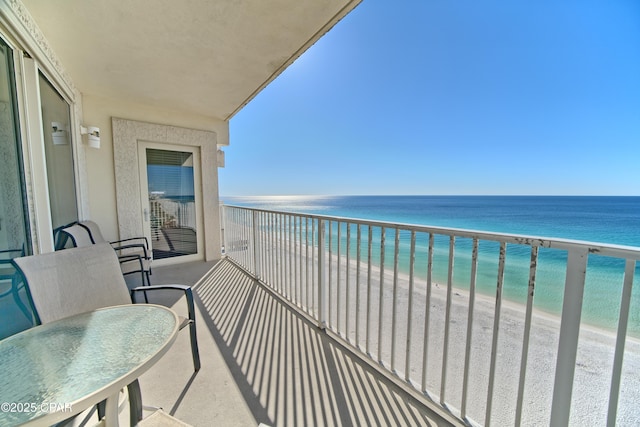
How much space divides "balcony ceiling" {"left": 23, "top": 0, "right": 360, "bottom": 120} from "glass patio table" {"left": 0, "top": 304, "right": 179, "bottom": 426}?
2.20 meters

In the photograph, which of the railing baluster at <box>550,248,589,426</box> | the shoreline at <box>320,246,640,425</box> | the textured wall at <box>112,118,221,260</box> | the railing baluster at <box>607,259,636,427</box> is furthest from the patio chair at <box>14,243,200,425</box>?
the textured wall at <box>112,118,221,260</box>

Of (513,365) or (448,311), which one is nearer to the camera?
(448,311)

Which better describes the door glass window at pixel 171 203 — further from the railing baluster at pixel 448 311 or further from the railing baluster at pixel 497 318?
the railing baluster at pixel 497 318

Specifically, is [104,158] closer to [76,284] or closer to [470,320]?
[76,284]

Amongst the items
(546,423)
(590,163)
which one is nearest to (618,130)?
(590,163)

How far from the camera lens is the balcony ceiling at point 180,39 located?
5.94ft

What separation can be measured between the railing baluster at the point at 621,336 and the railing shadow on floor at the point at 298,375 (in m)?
0.72

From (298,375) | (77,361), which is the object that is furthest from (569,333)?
(77,361)

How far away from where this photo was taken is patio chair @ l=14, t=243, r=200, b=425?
1163 mm

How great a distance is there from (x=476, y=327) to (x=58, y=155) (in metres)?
4.67

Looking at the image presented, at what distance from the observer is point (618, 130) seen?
1648 cm

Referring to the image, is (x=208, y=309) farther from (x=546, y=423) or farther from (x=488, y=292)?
(x=488, y=292)

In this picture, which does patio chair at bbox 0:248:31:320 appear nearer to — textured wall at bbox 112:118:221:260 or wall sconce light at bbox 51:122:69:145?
wall sconce light at bbox 51:122:69:145

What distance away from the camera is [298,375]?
159cm
